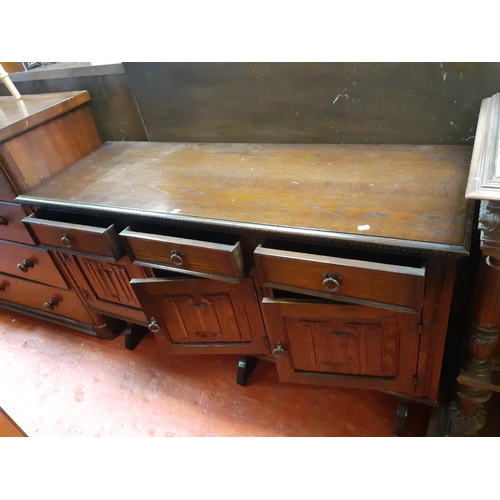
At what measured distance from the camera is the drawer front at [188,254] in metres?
0.85

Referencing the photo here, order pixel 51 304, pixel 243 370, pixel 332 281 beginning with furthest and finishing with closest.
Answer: pixel 51 304
pixel 243 370
pixel 332 281

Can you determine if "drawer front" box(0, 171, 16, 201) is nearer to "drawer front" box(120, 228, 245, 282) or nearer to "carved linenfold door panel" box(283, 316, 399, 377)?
"drawer front" box(120, 228, 245, 282)

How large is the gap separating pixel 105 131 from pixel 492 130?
3.75 feet

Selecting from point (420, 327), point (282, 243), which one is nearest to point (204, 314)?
point (282, 243)

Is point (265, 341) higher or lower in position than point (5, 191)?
lower

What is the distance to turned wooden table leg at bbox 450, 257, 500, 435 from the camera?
0.69 metres

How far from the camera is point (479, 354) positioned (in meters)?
0.79

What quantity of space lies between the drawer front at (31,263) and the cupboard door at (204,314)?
462mm

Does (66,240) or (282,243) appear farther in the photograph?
(66,240)

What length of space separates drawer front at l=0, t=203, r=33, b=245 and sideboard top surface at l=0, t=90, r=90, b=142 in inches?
8.6

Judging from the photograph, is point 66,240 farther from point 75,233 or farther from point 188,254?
point 188,254

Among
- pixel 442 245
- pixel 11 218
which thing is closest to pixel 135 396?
pixel 11 218

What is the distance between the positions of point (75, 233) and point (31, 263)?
1.34ft

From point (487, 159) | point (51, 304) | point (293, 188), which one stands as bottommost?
point (51, 304)
